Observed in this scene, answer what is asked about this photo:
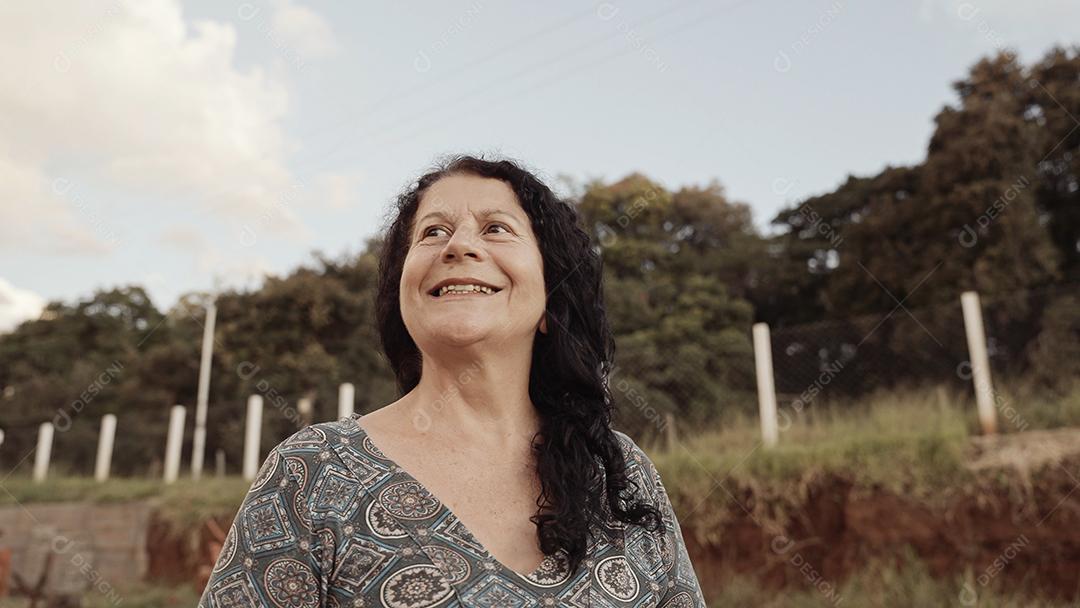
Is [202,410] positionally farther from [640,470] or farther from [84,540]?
[640,470]

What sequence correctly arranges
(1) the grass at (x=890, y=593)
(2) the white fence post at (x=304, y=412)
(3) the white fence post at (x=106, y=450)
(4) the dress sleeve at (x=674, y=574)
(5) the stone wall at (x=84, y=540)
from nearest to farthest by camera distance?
(4) the dress sleeve at (x=674, y=574) < (1) the grass at (x=890, y=593) < (5) the stone wall at (x=84, y=540) < (2) the white fence post at (x=304, y=412) < (3) the white fence post at (x=106, y=450)

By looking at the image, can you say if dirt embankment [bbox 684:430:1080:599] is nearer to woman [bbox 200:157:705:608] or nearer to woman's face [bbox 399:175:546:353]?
woman [bbox 200:157:705:608]

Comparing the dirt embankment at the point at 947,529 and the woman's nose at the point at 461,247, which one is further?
the dirt embankment at the point at 947,529

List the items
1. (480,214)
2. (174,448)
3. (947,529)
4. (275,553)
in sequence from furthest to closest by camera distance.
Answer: (174,448) < (947,529) < (480,214) < (275,553)

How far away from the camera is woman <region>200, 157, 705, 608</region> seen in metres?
1.22

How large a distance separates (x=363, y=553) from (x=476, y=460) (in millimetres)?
308

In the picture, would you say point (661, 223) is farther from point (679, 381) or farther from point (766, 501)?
point (766, 501)

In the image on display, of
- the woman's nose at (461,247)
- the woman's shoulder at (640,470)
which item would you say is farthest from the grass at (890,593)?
the woman's nose at (461,247)

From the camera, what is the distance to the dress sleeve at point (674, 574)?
1437mm

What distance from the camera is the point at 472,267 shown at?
152 cm

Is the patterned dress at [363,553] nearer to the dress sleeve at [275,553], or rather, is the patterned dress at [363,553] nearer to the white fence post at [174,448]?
the dress sleeve at [275,553]

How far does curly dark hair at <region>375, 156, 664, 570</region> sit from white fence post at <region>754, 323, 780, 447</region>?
5028 mm

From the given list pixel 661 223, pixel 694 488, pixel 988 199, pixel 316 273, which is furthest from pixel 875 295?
pixel 316 273

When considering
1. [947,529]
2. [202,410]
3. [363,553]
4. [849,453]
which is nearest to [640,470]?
[363,553]
